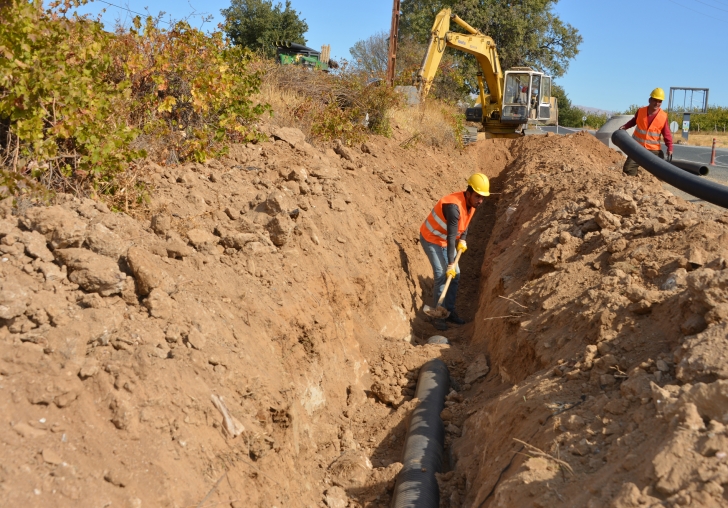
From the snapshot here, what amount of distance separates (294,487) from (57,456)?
1.74m

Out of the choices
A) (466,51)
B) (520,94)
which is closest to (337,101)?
(466,51)

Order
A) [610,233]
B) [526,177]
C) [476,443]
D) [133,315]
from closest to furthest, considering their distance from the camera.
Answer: [133,315]
[476,443]
[610,233]
[526,177]

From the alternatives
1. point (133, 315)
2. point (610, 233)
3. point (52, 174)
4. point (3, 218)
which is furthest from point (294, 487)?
point (610, 233)

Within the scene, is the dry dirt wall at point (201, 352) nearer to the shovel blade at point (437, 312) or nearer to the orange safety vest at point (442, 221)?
the shovel blade at point (437, 312)

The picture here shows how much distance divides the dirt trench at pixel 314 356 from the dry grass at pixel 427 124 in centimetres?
651

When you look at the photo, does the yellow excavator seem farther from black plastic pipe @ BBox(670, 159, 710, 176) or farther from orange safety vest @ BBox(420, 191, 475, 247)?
orange safety vest @ BBox(420, 191, 475, 247)

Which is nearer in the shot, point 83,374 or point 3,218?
point 83,374

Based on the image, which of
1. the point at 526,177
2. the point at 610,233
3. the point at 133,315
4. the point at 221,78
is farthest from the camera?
the point at 526,177

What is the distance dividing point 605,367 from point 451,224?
4.38 m

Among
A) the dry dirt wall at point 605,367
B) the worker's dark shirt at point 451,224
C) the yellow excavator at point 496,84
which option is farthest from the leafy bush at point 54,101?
the yellow excavator at point 496,84

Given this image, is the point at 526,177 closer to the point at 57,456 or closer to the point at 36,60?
the point at 36,60

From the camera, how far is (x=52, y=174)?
5.22m

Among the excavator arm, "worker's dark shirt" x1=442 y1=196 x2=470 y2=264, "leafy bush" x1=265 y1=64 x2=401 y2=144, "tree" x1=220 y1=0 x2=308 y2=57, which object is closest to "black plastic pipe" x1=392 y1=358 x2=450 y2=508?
"worker's dark shirt" x1=442 y1=196 x2=470 y2=264

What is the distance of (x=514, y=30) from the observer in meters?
36.8
